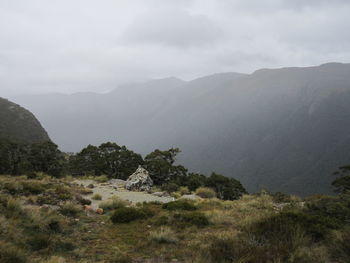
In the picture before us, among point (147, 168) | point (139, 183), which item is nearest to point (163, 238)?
point (139, 183)

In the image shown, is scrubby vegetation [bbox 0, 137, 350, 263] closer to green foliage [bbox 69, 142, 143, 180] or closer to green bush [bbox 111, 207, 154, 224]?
green bush [bbox 111, 207, 154, 224]

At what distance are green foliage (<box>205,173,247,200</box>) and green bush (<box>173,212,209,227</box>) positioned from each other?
17061 millimetres

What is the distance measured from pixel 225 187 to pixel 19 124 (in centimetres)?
5849

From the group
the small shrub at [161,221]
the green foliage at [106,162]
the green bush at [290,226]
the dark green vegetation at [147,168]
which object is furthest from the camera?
the green foliage at [106,162]

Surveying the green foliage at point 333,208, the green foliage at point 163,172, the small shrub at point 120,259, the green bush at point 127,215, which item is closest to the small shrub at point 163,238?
the small shrub at point 120,259

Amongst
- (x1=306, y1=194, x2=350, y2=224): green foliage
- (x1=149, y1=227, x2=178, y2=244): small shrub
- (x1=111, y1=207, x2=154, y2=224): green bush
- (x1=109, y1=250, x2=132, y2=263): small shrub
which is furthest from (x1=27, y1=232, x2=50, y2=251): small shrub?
(x1=306, y1=194, x2=350, y2=224): green foliage

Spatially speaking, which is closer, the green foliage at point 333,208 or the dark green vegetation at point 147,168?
the green foliage at point 333,208

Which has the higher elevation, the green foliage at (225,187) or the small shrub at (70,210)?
the small shrub at (70,210)

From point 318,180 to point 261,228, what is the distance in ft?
512

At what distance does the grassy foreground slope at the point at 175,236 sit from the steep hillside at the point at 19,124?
55.8 metres

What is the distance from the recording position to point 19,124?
6284 centimetres

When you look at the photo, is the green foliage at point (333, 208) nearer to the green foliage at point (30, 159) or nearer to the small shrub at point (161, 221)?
the small shrub at point (161, 221)

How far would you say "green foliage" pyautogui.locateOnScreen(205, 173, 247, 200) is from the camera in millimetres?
25069

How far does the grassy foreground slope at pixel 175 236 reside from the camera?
15.9 ft
